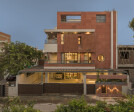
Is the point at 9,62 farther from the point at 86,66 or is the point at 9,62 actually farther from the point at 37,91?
the point at 86,66

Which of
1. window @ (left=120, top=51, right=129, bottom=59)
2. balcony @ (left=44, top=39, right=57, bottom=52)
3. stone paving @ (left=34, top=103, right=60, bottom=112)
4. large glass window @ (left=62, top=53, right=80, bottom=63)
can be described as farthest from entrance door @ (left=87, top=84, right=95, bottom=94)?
window @ (left=120, top=51, right=129, bottom=59)

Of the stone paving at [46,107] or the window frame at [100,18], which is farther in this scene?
the window frame at [100,18]

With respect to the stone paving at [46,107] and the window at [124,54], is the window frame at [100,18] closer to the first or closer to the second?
the window at [124,54]

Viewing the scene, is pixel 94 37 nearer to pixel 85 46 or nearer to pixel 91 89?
pixel 85 46

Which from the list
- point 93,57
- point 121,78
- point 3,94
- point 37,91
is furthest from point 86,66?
point 3,94

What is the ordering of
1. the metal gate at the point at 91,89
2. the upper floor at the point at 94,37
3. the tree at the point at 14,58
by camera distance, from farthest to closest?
the upper floor at the point at 94,37, the tree at the point at 14,58, the metal gate at the point at 91,89

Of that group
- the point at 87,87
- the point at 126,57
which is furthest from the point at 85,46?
the point at 126,57

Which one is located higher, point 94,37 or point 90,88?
point 94,37

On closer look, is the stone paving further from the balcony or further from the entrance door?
the balcony

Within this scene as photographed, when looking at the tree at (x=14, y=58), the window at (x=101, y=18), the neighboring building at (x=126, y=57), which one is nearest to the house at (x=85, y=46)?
the window at (x=101, y=18)

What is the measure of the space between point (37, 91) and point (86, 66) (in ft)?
31.8

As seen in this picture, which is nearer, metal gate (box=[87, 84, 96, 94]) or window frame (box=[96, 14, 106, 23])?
metal gate (box=[87, 84, 96, 94])

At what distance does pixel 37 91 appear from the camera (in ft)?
53.6

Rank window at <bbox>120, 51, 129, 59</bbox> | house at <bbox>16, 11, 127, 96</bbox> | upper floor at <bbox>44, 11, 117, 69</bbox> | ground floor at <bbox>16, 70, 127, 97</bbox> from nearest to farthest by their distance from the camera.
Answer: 1. ground floor at <bbox>16, 70, 127, 97</bbox>
2. house at <bbox>16, 11, 127, 96</bbox>
3. upper floor at <bbox>44, 11, 117, 69</bbox>
4. window at <bbox>120, 51, 129, 59</bbox>
